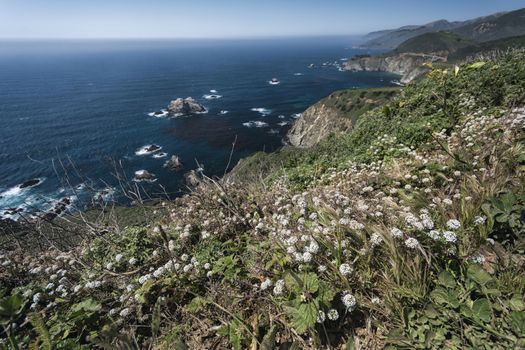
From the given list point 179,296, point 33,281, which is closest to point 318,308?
point 179,296

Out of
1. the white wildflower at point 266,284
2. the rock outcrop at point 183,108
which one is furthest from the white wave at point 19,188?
the white wildflower at point 266,284

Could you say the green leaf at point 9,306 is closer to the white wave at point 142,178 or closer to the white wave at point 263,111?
the white wave at point 142,178

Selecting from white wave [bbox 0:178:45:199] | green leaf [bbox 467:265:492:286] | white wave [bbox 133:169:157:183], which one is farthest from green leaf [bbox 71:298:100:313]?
white wave [bbox 0:178:45:199]

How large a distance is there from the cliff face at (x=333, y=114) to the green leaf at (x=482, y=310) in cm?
7374

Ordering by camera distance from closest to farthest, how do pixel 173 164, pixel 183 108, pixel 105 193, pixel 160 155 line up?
pixel 105 193
pixel 173 164
pixel 160 155
pixel 183 108

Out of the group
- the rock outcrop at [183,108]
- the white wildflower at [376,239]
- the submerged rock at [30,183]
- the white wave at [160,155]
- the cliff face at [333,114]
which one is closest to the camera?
the white wildflower at [376,239]

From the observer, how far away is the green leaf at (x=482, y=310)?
2842 millimetres

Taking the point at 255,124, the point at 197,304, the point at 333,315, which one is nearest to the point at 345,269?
the point at 333,315

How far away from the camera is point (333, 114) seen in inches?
3236

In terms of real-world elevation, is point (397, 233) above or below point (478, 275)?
above

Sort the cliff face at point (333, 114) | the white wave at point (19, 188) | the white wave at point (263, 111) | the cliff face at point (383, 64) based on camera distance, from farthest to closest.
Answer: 1. the cliff face at point (383, 64)
2. the white wave at point (263, 111)
3. the cliff face at point (333, 114)
4. the white wave at point (19, 188)

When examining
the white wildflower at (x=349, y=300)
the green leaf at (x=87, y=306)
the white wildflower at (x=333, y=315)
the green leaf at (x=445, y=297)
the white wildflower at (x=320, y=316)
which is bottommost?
the green leaf at (x=87, y=306)

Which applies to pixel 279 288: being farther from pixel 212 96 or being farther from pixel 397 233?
pixel 212 96

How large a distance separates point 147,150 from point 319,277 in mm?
69240
